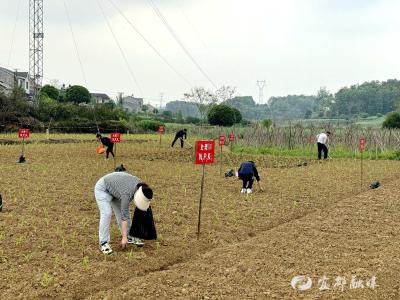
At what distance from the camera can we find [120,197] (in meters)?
6.66

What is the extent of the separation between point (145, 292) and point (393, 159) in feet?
78.7

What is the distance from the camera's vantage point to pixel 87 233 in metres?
8.05

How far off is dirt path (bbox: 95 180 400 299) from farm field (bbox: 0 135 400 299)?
1 cm

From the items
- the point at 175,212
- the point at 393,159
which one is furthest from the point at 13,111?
the point at 175,212

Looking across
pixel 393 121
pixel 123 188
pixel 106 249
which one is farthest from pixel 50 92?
pixel 123 188

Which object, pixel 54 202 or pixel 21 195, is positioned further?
pixel 21 195

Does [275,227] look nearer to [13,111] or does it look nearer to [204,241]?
[204,241]

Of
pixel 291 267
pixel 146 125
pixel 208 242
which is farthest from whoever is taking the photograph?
pixel 146 125

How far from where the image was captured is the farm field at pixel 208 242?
5.55 metres

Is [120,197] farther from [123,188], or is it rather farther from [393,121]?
[393,121]

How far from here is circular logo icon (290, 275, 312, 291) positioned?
5.54m

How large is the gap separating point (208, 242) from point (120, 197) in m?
1.84

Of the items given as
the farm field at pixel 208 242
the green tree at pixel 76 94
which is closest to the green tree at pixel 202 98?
the green tree at pixel 76 94

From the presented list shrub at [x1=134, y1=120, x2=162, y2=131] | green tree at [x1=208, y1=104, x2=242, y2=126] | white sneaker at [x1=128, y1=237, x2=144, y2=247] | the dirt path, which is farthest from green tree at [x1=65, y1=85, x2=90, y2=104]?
white sneaker at [x1=128, y1=237, x2=144, y2=247]
